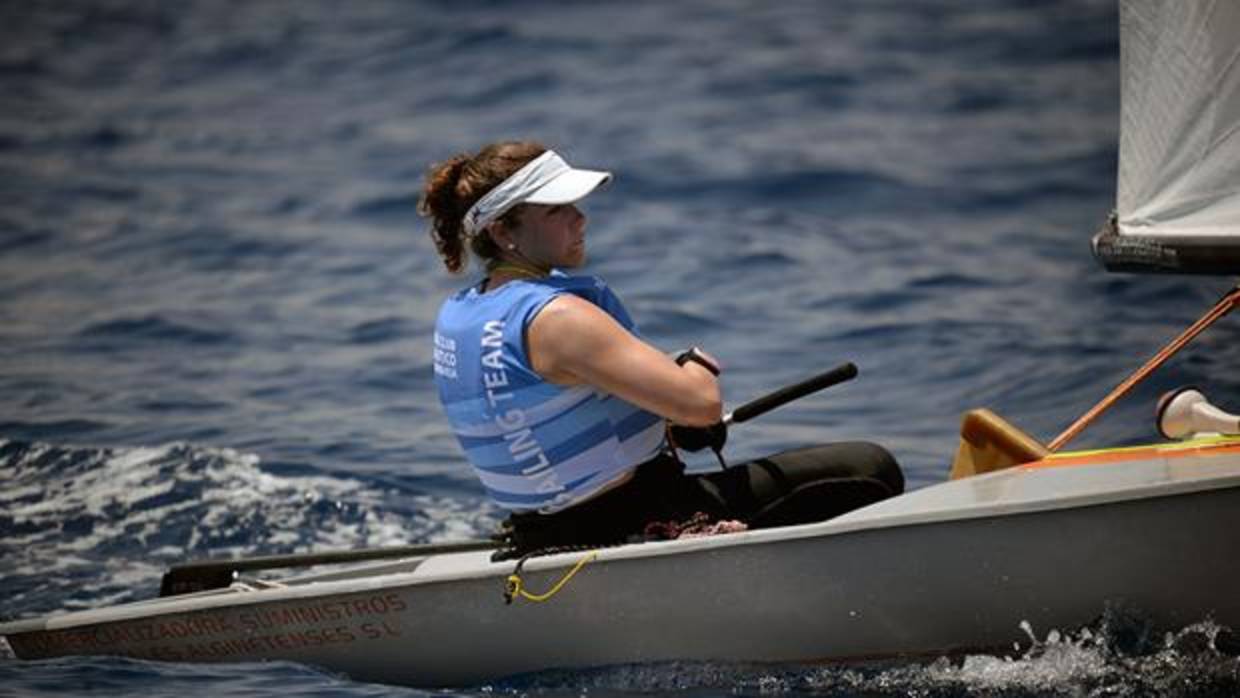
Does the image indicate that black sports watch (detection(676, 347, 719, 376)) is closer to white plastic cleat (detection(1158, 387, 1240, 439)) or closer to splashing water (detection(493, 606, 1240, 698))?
splashing water (detection(493, 606, 1240, 698))

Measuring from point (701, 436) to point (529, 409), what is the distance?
0.40 metres

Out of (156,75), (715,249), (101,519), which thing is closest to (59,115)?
(156,75)

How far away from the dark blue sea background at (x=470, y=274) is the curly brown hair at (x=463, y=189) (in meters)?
1.00

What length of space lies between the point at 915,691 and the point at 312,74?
1220 cm

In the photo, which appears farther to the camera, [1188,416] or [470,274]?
[470,274]

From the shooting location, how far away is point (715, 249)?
37.3ft

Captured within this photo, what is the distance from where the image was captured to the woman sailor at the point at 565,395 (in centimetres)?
452

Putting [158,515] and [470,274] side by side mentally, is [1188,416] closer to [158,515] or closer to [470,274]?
[158,515]

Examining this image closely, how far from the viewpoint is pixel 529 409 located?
464cm

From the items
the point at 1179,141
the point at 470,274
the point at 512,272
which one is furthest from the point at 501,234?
the point at 470,274

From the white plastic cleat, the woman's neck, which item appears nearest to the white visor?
the woman's neck

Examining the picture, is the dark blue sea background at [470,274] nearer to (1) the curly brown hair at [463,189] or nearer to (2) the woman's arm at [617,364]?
(2) the woman's arm at [617,364]

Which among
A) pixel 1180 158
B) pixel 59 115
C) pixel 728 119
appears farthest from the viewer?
pixel 59 115

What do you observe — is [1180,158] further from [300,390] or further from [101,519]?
[300,390]
